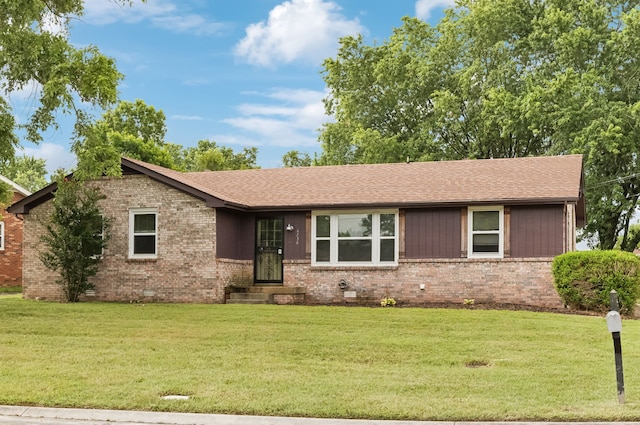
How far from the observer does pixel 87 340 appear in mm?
13805

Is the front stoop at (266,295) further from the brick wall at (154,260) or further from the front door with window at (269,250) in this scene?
the front door with window at (269,250)

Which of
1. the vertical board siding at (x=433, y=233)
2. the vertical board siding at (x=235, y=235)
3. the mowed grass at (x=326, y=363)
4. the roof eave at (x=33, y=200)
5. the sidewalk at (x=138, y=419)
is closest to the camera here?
the sidewalk at (x=138, y=419)

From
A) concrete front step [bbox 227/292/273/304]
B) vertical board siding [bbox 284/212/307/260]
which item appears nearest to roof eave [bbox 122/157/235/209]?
vertical board siding [bbox 284/212/307/260]

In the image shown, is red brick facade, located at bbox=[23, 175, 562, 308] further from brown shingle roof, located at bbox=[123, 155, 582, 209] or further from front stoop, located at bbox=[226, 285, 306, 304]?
brown shingle roof, located at bbox=[123, 155, 582, 209]

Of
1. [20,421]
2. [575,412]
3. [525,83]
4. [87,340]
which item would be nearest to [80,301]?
[87,340]

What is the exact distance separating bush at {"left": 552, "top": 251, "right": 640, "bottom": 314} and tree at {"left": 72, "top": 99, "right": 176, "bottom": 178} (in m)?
11.4

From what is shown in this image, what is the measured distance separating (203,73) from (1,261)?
42.7ft

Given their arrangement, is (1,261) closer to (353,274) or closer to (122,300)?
(122,300)

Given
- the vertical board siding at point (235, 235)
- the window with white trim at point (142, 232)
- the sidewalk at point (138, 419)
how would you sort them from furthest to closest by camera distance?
the window with white trim at point (142, 232), the vertical board siding at point (235, 235), the sidewalk at point (138, 419)

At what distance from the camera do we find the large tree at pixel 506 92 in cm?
3338

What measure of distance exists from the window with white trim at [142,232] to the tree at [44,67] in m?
4.90

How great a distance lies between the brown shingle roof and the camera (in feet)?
70.8

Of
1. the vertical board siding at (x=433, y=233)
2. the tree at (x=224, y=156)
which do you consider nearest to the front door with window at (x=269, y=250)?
the vertical board siding at (x=433, y=233)

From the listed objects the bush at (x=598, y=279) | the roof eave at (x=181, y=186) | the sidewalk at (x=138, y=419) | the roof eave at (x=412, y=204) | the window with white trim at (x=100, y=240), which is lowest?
the sidewalk at (x=138, y=419)
